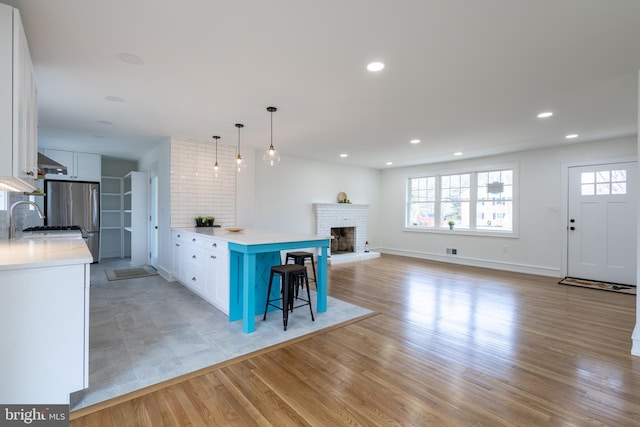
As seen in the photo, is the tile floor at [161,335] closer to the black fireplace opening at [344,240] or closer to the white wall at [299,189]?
the white wall at [299,189]

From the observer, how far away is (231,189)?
18.9 feet

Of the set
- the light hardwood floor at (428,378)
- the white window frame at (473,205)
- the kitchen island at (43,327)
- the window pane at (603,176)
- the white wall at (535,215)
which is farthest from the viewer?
the white window frame at (473,205)

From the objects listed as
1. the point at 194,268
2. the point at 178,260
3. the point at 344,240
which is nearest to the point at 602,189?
the point at 344,240

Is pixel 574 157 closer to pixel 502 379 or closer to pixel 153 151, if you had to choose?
pixel 502 379

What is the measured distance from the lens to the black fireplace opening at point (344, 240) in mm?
7941

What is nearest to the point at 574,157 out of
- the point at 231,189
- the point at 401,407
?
the point at 401,407

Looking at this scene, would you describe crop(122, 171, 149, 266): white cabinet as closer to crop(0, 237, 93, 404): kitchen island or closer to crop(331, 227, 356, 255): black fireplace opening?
crop(331, 227, 356, 255): black fireplace opening

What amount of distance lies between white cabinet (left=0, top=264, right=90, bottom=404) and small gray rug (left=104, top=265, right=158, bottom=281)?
152 inches

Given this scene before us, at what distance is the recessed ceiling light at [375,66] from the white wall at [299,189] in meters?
3.92

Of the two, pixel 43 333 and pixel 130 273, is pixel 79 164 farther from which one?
pixel 43 333

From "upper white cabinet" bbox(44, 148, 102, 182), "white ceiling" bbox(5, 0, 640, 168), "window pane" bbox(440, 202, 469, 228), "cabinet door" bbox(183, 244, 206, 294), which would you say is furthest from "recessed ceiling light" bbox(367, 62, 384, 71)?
"upper white cabinet" bbox(44, 148, 102, 182)

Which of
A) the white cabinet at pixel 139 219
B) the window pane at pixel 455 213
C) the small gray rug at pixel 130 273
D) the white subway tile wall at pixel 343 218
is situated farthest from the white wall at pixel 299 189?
the white cabinet at pixel 139 219

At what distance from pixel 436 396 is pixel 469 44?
248cm

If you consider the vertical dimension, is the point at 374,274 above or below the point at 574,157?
below
